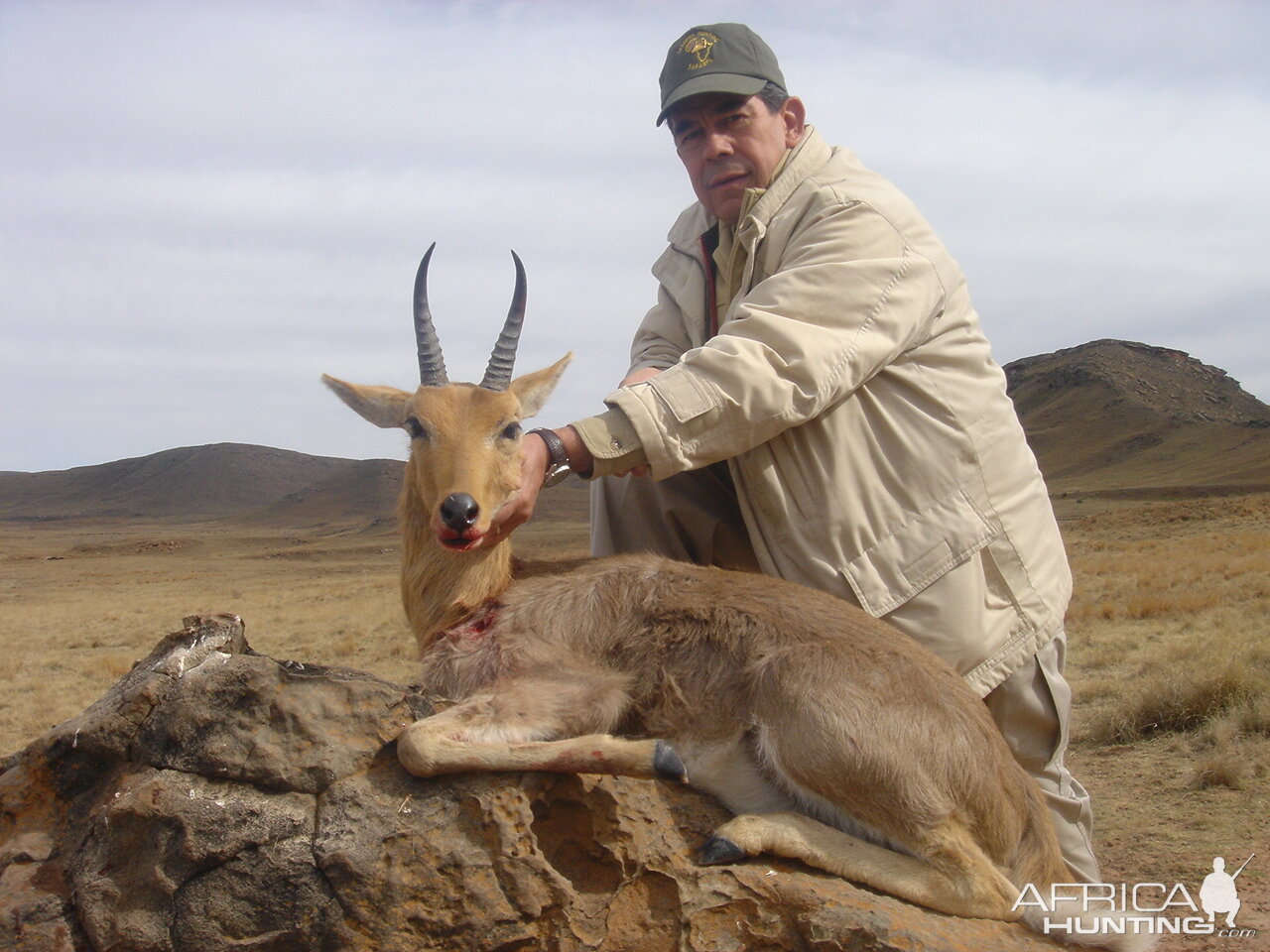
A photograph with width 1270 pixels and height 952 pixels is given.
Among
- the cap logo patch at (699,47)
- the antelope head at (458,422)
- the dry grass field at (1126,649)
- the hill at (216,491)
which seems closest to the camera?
the antelope head at (458,422)

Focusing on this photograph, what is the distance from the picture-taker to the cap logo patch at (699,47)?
5.77 m

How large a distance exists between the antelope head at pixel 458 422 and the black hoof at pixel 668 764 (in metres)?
1.32

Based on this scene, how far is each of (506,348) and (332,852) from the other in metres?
3.04

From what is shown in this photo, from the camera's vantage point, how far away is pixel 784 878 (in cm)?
395

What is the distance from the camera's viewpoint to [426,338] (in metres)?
5.81

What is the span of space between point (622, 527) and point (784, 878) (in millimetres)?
2766

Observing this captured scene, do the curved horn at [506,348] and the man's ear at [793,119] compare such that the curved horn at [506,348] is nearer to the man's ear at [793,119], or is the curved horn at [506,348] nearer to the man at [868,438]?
the man at [868,438]

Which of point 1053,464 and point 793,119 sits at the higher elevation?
point 793,119

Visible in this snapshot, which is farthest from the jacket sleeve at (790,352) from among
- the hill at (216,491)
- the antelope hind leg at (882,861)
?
the hill at (216,491)

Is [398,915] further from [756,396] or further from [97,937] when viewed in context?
[756,396]

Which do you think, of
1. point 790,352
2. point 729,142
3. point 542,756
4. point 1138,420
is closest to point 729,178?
point 729,142

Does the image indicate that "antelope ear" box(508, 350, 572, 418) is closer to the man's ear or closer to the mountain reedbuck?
the mountain reedbuck

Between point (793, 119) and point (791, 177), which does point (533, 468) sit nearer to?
point (791, 177)

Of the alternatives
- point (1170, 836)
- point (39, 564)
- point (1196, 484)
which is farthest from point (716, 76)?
point (1196, 484)
